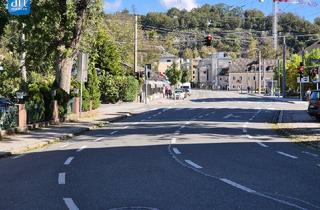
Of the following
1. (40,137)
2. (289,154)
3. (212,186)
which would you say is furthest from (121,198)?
(40,137)

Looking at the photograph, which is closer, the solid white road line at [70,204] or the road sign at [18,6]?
the solid white road line at [70,204]

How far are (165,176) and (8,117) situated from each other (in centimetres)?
1457

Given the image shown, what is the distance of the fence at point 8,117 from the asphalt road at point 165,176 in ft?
12.8

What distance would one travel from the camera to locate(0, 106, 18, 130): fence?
81.1ft

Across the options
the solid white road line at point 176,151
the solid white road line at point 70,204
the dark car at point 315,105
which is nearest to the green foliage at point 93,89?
the dark car at point 315,105

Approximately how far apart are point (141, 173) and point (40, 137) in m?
12.4

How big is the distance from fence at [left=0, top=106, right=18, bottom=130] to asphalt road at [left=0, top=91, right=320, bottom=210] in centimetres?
389

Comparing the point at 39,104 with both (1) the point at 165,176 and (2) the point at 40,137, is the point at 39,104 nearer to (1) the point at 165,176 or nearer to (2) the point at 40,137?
(2) the point at 40,137

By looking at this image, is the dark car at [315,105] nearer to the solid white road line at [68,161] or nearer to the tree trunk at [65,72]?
the tree trunk at [65,72]

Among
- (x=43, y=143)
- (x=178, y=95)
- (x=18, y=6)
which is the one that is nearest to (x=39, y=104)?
(x=43, y=143)

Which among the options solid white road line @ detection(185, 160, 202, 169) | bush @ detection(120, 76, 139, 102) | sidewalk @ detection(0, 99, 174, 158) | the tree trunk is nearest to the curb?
sidewalk @ detection(0, 99, 174, 158)

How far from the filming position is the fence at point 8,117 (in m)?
24.7

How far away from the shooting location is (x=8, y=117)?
25.4 m

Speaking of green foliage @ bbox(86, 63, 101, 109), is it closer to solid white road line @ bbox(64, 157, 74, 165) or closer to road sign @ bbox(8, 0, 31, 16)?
road sign @ bbox(8, 0, 31, 16)
